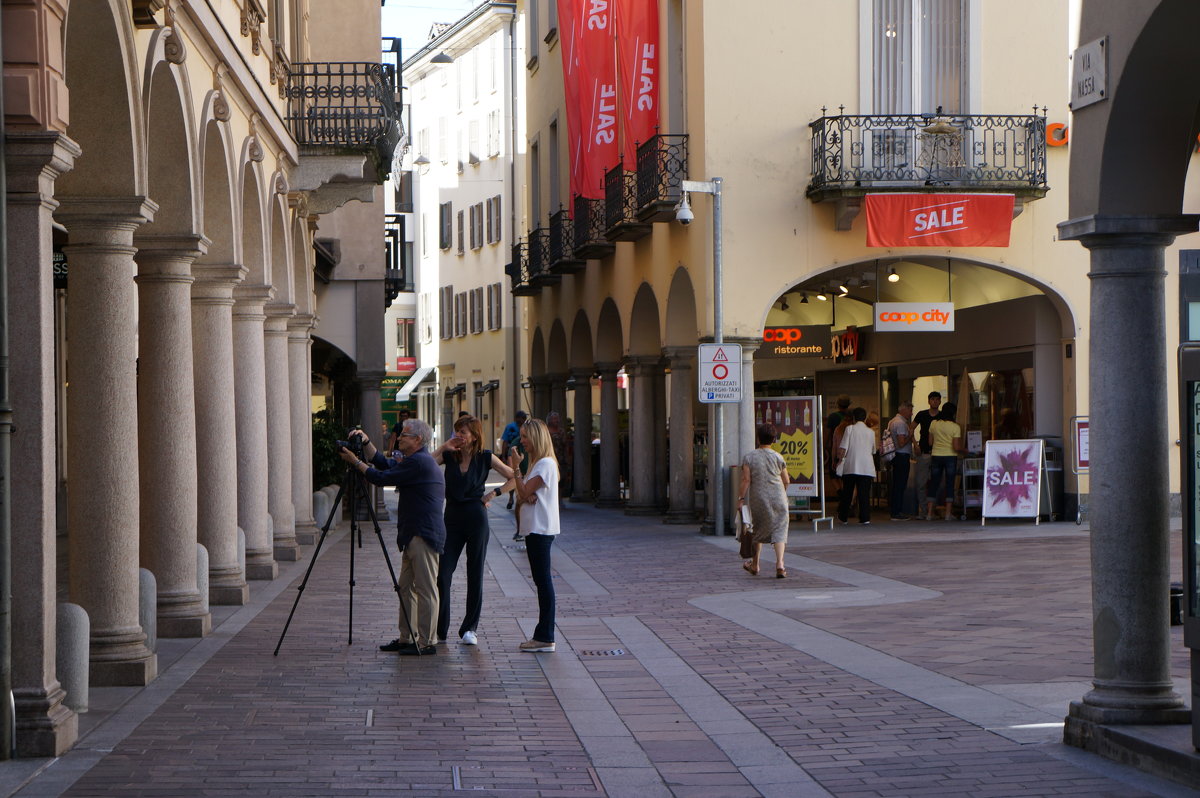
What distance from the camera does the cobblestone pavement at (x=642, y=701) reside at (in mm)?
7453

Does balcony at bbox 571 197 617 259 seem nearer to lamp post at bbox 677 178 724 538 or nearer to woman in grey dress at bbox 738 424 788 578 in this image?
lamp post at bbox 677 178 724 538

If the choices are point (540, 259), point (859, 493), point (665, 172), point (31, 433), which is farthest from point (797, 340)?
point (31, 433)

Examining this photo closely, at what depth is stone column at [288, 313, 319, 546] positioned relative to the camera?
74.9 feet

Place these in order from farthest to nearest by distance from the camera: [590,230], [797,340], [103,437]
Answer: [590,230], [797,340], [103,437]

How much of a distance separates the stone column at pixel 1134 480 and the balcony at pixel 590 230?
883 inches

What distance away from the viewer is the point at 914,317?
25094mm

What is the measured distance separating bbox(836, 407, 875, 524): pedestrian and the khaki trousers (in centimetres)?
1440

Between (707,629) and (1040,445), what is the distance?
12.5 m

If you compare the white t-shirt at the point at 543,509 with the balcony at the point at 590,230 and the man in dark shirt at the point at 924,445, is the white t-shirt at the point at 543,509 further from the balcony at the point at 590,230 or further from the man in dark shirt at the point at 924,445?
the balcony at the point at 590,230

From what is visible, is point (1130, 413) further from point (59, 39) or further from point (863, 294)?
point (863, 294)

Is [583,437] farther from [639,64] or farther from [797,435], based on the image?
[797,435]

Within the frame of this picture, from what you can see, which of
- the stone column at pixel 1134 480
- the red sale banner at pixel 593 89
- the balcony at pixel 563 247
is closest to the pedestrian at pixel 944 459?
the red sale banner at pixel 593 89

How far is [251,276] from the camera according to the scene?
1769cm

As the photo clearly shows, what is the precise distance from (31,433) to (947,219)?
58.8 feet
